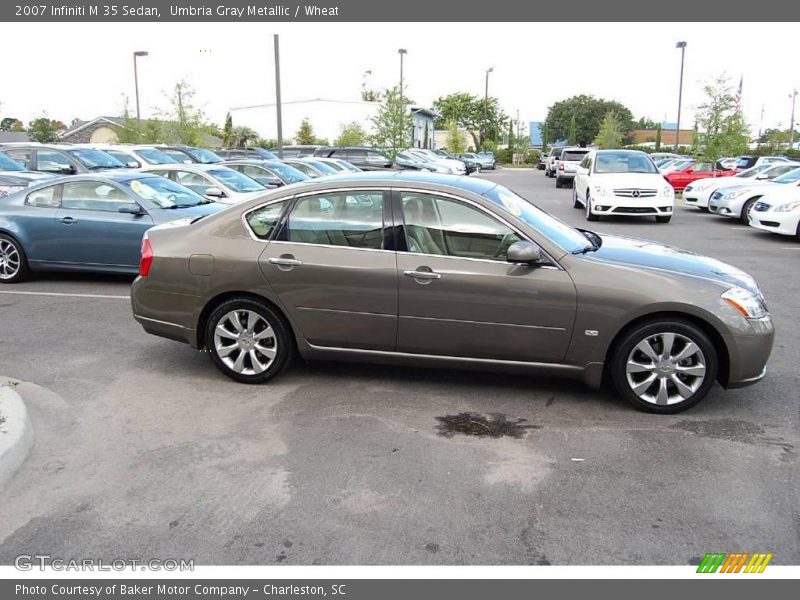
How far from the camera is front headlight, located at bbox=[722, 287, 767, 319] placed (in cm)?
489

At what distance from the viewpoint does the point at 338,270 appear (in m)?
5.30

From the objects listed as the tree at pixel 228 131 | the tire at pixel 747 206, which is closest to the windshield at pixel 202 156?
the tire at pixel 747 206

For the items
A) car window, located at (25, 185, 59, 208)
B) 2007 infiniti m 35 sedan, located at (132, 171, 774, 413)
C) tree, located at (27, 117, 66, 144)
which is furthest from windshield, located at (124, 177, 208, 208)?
tree, located at (27, 117, 66, 144)

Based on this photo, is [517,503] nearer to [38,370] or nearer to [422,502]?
[422,502]

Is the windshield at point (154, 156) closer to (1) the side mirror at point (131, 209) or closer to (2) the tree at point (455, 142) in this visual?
(1) the side mirror at point (131, 209)

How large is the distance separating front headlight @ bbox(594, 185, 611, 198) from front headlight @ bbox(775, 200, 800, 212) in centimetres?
382

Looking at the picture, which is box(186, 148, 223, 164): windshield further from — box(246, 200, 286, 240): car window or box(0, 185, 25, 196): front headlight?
box(246, 200, 286, 240): car window

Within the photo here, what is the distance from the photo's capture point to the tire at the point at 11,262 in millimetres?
9453

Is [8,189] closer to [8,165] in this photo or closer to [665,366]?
[8,165]

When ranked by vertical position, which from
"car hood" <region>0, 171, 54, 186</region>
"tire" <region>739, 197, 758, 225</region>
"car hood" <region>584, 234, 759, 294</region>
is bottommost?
"tire" <region>739, 197, 758, 225</region>

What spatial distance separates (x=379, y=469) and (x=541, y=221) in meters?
2.44

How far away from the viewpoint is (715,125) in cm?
3058

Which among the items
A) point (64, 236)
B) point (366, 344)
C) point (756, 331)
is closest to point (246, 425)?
point (366, 344)

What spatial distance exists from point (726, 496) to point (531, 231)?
216cm
